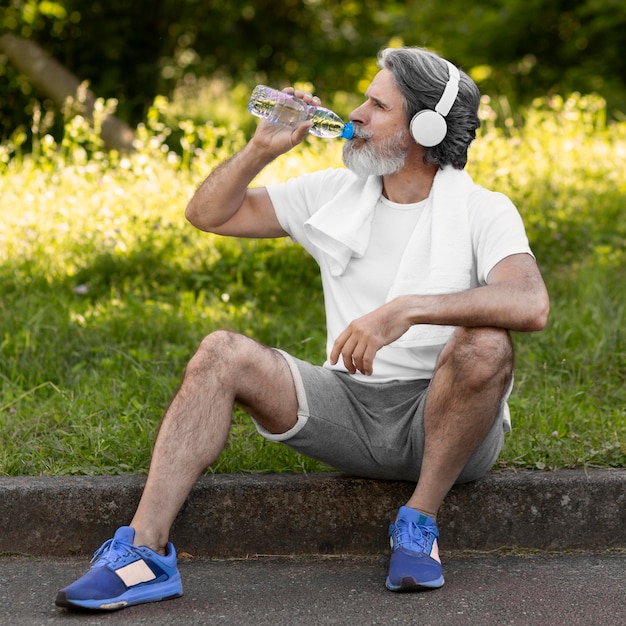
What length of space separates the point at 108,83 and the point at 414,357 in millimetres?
7302

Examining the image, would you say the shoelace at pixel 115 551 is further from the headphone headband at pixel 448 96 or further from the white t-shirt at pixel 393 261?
the headphone headband at pixel 448 96

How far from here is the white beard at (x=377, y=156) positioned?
351 cm

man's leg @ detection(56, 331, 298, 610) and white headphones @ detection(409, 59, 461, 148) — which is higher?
white headphones @ detection(409, 59, 461, 148)

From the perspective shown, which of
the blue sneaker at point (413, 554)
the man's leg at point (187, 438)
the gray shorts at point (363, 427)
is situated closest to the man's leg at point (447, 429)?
the blue sneaker at point (413, 554)

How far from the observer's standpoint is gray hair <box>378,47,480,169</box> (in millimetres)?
3549

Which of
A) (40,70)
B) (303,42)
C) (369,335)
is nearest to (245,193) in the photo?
(369,335)

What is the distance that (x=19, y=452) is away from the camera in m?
3.74

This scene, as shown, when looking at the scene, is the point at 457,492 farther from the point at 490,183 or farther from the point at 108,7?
the point at 108,7

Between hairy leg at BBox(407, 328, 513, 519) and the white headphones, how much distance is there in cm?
73

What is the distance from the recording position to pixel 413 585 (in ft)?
10.00

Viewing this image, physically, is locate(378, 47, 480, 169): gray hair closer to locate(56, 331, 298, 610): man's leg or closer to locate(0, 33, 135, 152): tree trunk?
locate(56, 331, 298, 610): man's leg

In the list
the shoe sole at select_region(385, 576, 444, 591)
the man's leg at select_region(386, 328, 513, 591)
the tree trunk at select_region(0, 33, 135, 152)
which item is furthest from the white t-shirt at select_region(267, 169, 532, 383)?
the tree trunk at select_region(0, 33, 135, 152)

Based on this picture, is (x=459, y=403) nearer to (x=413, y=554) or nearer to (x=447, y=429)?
(x=447, y=429)

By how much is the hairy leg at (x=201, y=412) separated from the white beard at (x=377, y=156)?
74cm
